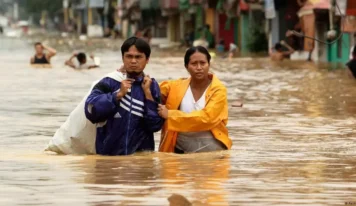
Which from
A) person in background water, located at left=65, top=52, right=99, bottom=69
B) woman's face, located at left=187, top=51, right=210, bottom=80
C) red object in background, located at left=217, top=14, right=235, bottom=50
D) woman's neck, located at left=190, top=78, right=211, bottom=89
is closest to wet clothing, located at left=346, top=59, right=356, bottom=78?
person in background water, located at left=65, top=52, right=99, bottom=69

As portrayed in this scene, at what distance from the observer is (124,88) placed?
9.77 meters

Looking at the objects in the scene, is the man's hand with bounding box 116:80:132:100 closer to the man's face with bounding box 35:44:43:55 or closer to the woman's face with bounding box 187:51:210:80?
the woman's face with bounding box 187:51:210:80

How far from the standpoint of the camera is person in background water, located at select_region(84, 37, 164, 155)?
9820 millimetres

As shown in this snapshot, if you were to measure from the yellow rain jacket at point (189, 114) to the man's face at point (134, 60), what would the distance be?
45 centimetres

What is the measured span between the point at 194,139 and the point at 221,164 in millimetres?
315

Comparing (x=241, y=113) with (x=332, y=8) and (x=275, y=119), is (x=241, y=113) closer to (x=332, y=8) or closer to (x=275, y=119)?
(x=275, y=119)

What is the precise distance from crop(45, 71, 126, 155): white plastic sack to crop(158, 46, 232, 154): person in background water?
508 millimetres

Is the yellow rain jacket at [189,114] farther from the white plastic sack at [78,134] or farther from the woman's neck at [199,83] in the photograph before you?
the white plastic sack at [78,134]

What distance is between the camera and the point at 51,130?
587 inches

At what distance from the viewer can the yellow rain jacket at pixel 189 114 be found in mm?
10008

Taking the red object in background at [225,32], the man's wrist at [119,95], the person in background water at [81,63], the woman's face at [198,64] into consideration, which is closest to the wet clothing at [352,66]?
the person in background water at [81,63]

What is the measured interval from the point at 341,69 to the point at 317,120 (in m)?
16.4

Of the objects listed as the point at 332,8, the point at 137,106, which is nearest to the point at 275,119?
the point at 137,106

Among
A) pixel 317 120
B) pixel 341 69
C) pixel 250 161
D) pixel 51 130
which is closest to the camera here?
pixel 250 161
